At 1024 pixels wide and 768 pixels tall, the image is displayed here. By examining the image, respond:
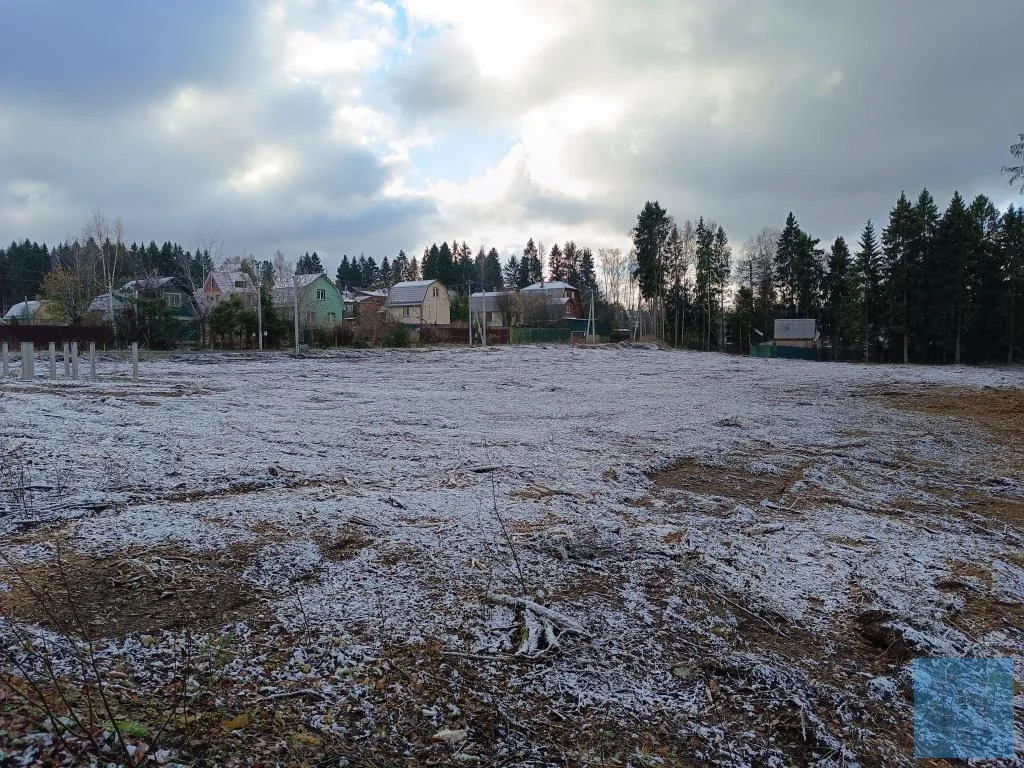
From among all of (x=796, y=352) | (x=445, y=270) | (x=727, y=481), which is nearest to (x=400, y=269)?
(x=445, y=270)

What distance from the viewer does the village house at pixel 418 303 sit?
2269 inches

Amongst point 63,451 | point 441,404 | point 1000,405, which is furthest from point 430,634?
point 1000,405

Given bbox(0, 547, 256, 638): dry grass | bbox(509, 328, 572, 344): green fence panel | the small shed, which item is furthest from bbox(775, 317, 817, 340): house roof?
bbox(0, 547, 256, 638): dry grass

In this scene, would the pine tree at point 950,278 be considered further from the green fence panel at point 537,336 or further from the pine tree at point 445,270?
the pine tree at point 445,270

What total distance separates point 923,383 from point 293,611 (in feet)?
63.8

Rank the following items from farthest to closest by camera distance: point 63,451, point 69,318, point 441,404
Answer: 1. point 69,318
2. point 441,404
3. point 63,451

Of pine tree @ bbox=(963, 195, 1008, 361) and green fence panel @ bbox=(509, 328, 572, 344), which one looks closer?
pine tree @ bbox=(963, 195, 1008, 361)

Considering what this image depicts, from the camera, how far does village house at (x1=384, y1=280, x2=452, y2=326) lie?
57.6m

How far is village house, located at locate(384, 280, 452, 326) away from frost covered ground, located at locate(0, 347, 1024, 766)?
50.4 metres

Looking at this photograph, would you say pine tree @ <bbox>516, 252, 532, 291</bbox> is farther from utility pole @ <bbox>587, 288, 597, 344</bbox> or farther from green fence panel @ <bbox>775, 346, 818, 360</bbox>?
green fence panel @ <bbox>775, 346, 818, 360</bbox>

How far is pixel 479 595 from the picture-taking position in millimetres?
3330

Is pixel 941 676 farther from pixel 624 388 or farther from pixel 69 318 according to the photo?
pixel 69 318

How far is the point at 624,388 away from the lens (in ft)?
51.7

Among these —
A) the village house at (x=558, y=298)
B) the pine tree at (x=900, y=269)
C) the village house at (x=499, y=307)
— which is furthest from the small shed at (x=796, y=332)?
the village house at (x=499, y=307)
